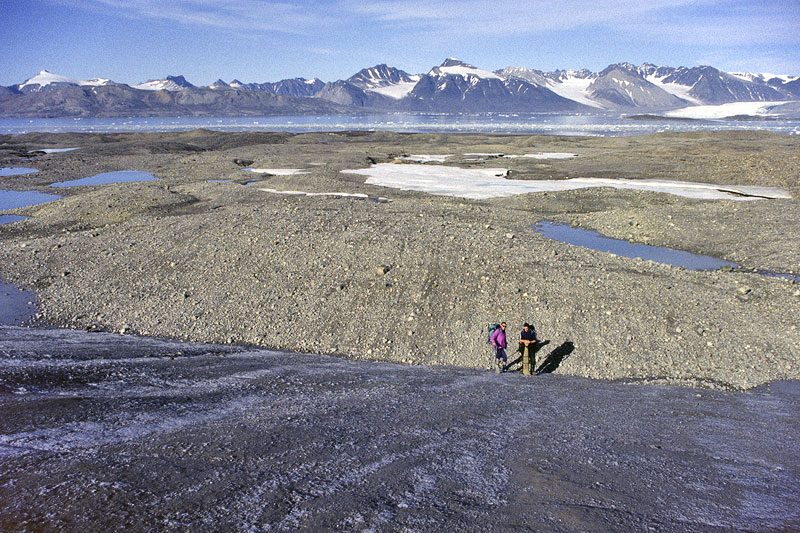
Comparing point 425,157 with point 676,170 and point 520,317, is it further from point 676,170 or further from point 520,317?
point 520,317

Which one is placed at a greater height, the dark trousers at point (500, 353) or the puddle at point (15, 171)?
the puddle at point (15, 171)

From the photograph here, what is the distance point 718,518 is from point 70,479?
8343mm

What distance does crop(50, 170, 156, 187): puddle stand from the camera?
134 ft

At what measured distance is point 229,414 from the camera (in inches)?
372

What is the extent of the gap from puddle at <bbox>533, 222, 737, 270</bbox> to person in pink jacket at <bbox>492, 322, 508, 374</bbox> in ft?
34.8

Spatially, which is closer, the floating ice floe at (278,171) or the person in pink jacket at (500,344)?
the person in pink jacket at (500,344)

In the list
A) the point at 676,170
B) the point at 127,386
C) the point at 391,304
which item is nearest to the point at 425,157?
the point at 676,170

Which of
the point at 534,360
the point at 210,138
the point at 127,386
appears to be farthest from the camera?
the point at 210,138

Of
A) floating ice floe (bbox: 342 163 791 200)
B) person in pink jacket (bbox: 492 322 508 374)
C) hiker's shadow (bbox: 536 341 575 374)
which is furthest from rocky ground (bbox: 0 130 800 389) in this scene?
floating ice floe (bbox: 342 163 791 200)

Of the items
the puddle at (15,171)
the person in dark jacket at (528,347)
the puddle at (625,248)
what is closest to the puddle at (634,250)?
the puddle at (625,248)

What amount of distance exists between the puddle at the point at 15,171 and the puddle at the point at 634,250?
4480cm

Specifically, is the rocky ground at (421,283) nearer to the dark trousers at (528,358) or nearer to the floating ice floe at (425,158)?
the dark trousers at (528,358)

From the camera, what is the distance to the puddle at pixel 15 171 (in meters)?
45.9

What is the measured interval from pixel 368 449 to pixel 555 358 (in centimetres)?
666
